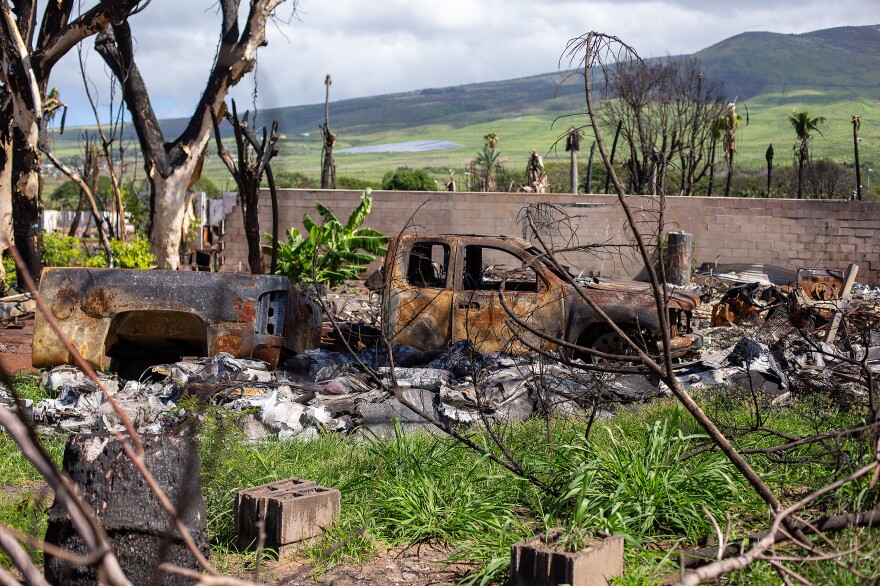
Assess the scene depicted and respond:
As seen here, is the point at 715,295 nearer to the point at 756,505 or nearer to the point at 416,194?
the point at 416,194

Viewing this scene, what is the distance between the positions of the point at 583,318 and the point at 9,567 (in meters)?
5.94

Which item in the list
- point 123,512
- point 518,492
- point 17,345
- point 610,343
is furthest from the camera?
point 17,345

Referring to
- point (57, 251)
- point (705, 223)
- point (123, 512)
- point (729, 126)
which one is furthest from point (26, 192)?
point (729, 126)

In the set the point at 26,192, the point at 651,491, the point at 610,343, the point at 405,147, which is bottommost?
the point at 651,491

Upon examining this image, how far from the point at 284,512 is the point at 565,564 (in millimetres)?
1561

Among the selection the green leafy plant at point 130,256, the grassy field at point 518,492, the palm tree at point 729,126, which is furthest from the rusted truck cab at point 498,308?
the palm tree at point 729,126

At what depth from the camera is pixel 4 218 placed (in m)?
13.3

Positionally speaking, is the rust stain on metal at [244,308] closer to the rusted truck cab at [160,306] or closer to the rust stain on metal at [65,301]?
the rusted truck cab at [160,306]

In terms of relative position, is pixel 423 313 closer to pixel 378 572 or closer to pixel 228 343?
pixel 228 343

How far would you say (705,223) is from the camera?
20.9m

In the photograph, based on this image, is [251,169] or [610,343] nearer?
[610,343]

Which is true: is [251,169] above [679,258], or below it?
above

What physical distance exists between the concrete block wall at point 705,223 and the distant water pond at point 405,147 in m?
151

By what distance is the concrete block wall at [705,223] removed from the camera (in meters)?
20.4
